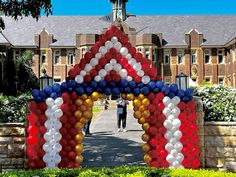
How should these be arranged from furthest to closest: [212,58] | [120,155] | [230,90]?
[212,58] → [120,155] → [230,90]

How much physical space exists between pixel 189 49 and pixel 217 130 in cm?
4238

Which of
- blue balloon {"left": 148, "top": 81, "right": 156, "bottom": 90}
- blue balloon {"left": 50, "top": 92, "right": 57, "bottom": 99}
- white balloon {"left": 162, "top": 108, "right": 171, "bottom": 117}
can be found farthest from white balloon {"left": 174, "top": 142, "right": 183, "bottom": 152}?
blue balloon {"left": 50, "top": 92, "right": 57, "bottom": 99}

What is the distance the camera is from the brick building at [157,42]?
168ft

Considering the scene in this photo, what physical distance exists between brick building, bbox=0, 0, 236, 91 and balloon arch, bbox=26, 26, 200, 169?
1582 inches

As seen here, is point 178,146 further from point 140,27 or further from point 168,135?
point 140,27

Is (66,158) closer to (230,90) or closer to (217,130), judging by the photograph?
(217,130)

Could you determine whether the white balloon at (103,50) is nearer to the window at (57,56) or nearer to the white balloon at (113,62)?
the white balloon at (113,62)

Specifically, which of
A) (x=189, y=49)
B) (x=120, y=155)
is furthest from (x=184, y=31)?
(x=120, y=155)

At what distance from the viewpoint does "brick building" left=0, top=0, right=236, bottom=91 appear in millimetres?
51188

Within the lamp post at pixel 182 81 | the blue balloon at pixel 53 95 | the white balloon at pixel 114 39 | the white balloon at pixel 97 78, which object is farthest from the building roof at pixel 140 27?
the blue balloon at pixel 53 95

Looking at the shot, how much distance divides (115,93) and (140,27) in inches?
1756

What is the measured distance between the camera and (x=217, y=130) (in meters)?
10.5

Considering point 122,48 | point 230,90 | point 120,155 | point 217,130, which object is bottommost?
point 120,155

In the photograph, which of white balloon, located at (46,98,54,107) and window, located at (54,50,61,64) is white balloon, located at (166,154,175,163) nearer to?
white balloon, located at (46,98,54,107)
